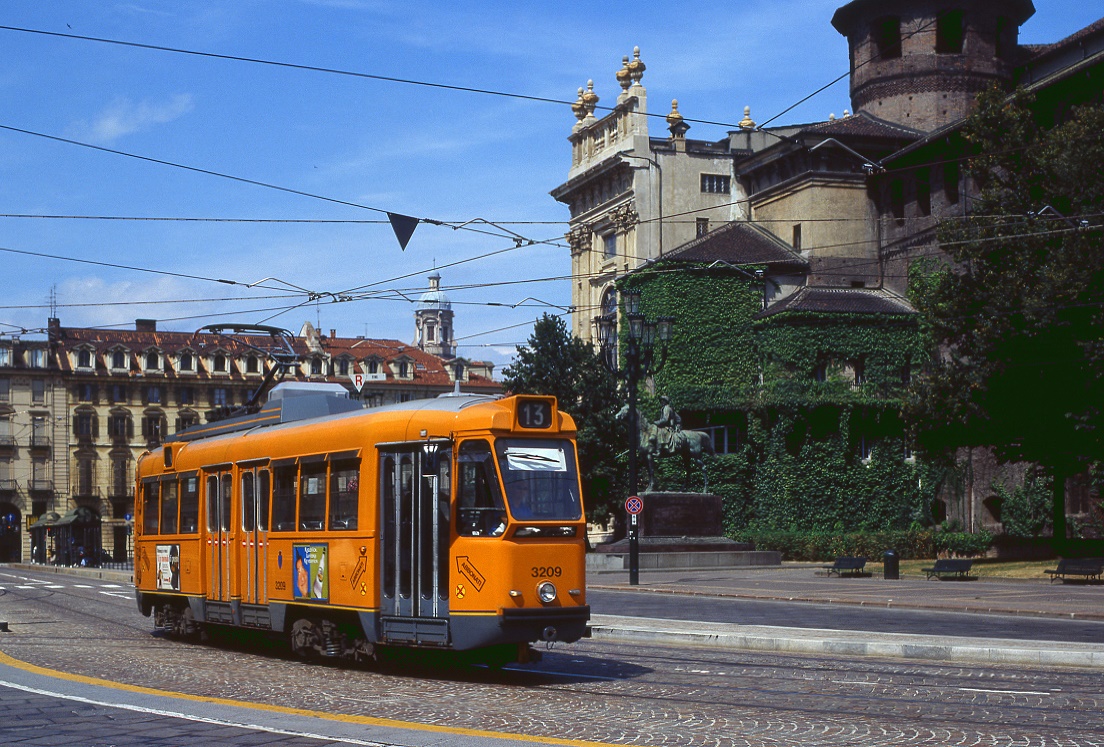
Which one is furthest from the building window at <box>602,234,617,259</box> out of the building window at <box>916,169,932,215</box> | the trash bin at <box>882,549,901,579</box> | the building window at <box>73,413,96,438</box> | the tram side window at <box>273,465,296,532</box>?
the tram side window at <box>273,465,296,532</box>

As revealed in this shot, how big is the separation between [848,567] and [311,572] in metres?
25.1

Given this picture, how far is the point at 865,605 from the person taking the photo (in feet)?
88.9

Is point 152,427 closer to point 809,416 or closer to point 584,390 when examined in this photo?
point 584,390

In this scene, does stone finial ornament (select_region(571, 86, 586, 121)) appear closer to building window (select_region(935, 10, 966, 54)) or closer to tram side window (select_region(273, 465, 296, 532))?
building window (select_region(935, 10, 966, 54))

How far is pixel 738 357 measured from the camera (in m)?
60.2

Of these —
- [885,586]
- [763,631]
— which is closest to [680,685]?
[763,631]

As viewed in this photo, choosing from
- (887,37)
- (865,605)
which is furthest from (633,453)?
(887,37)

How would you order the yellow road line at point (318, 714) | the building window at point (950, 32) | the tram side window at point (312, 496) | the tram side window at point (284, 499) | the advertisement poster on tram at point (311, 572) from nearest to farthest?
the yellow road line at point (318, 714) < the advertisement poster on tram at point (311, 572) < the tram side window at point (312, 496) < the tram side window at point (284, 499) < the building window at point (950, 32)

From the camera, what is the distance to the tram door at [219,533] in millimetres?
18109

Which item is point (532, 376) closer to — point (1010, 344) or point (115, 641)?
point (1010, 344)

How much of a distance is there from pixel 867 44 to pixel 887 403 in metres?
18.9

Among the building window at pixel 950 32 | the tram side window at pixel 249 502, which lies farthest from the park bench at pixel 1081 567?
the building window at pixel 950 32

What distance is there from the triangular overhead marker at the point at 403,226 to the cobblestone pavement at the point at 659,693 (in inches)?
324

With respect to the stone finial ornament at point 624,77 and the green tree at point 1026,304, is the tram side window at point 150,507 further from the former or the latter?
the stone finial ornament at point 624,77
